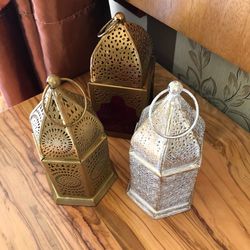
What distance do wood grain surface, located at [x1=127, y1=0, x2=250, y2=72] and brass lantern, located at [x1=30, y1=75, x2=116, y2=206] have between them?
23cm

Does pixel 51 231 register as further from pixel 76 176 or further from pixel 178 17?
pixel 178 17

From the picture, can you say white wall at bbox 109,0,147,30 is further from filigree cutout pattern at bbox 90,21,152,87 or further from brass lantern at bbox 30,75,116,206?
brass lantern at bbox 30,75,116,206

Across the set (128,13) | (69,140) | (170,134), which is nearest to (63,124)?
(69,140)

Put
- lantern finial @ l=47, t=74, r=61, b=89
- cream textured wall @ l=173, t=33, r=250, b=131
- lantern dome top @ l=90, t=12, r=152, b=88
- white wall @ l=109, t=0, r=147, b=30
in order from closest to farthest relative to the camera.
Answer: lantern finial @ l=47, t=74, r=61, b=89
lantern dome top @ l=90, t=12, r=152, b=88
cream textured wall @ l=173, t=33, r=250, b=131
white wall @ l=109, t=0, r=147, b=30

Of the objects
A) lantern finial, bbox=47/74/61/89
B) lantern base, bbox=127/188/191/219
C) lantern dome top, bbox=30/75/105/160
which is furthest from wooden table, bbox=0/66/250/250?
lantern finial, bbox=47/74/61/89

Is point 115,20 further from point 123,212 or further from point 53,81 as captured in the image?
point 123,212

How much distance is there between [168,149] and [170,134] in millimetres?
23

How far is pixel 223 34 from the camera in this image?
20.7 inches

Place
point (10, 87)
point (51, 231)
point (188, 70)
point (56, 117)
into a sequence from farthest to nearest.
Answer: point (10, 87)
point (188, 70)
point (51, 231)
point (56, 117)

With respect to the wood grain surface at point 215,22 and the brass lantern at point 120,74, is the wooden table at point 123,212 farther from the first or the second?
the wood grain surface at point 215,22

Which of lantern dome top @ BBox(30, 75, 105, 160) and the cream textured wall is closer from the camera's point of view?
lantern dome top @ BBox(30, 75, 105, 160)

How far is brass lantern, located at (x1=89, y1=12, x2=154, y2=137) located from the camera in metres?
0.53

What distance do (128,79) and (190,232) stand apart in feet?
0.93

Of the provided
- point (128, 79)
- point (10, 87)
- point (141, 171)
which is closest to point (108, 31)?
point (128, 79)
